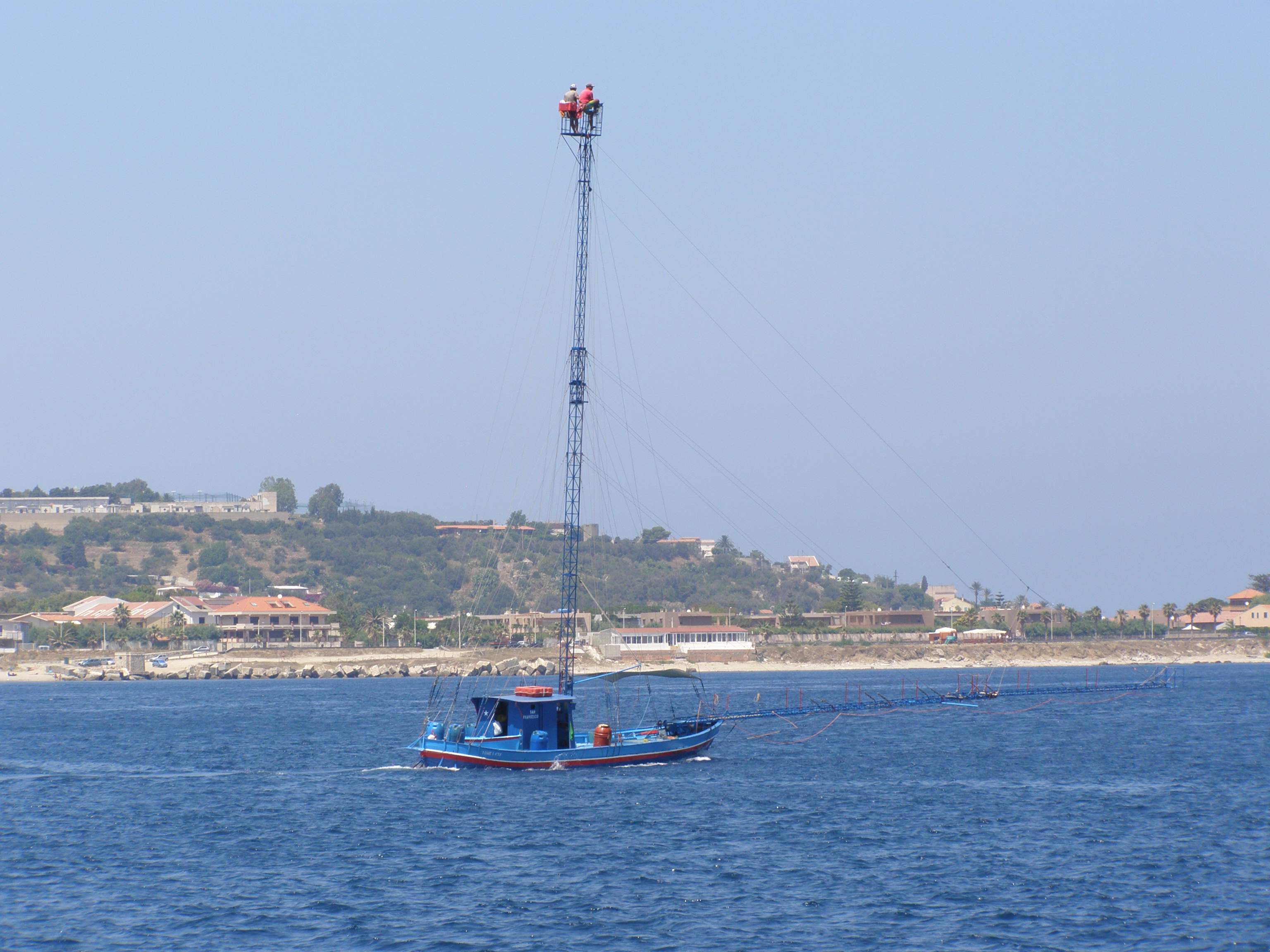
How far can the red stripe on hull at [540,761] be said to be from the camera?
2286 inches

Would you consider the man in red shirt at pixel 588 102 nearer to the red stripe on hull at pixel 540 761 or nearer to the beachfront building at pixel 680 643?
the red stripe on hull at pixel 540 761

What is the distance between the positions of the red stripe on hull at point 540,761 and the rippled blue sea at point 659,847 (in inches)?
27.9

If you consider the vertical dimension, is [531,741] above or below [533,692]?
below

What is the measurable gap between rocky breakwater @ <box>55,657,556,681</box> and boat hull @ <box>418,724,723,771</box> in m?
98.4

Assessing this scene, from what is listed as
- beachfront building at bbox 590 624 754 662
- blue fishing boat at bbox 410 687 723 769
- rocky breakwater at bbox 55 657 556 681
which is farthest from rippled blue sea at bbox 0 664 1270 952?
beachfront building at bbox 590 624 754 662

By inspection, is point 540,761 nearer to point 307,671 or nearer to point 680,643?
point 307,671

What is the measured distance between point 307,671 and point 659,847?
14026 centimetres

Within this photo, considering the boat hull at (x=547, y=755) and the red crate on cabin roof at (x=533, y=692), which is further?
the red crate on cabin roof at (x=533, y=692)

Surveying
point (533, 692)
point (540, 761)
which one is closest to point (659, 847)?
point (540, 761)

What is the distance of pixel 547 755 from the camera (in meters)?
57.7

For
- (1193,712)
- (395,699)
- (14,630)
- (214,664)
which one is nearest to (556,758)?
(1193,712)

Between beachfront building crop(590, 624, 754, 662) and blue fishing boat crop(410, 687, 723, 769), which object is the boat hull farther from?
beachfront building crop(590, 624, 754, 662)

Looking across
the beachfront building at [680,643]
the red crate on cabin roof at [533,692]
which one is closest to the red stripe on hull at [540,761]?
the red crate on cabin roof at [533,692]

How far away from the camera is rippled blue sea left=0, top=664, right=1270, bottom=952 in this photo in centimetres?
3156
